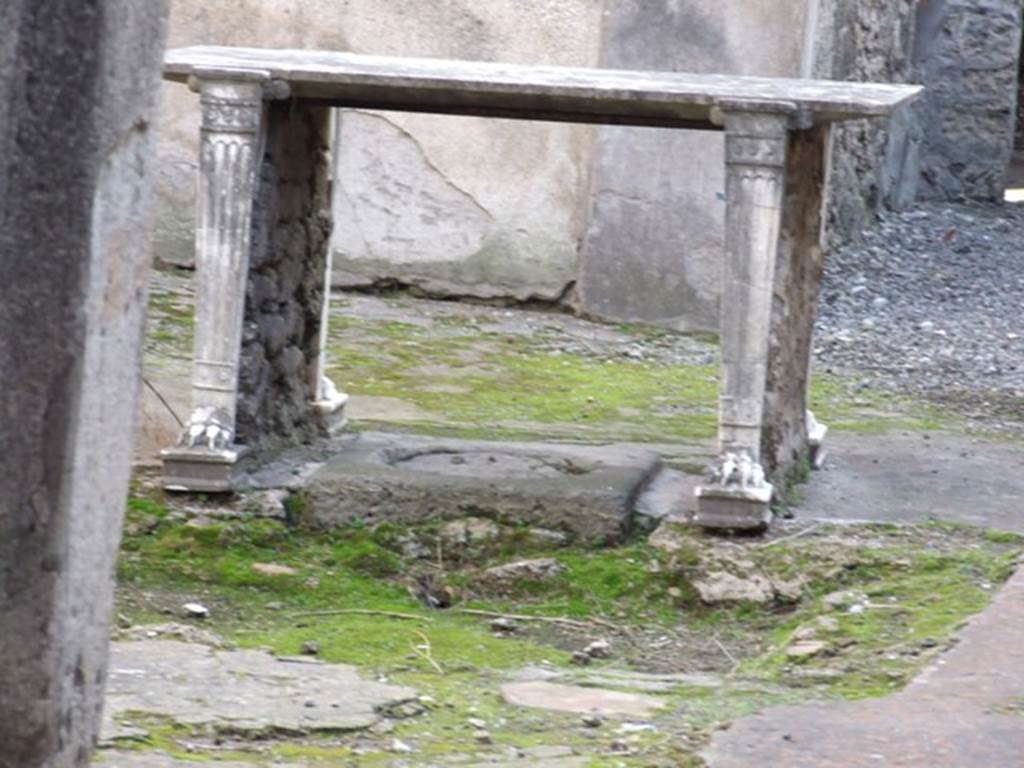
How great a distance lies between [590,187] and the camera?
8.67m

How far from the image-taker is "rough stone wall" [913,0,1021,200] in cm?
1291

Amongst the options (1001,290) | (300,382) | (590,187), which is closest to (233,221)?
(300,382)

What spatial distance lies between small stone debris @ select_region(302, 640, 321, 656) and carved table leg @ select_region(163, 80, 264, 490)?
1034 mm

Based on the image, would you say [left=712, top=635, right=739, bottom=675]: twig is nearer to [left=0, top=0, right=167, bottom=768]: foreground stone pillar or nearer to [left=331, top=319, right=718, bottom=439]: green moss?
[left=331, top=319, right=718, bottom=439]: green moss

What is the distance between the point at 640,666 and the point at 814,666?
0.50 metres

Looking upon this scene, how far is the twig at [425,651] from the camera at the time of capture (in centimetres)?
418

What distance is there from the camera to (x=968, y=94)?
12977mm

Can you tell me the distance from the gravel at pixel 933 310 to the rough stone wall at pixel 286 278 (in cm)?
264

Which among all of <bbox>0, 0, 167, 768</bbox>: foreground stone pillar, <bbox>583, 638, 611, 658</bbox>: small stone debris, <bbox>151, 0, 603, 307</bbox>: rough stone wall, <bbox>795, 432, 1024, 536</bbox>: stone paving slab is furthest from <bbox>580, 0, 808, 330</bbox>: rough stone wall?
<bbox>0, 0, 167, 768</bbox>: foreground stone pillar

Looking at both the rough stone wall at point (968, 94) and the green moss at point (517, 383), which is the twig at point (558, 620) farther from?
the rough stone wall at point (968, 94)

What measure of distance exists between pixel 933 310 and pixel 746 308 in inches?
185

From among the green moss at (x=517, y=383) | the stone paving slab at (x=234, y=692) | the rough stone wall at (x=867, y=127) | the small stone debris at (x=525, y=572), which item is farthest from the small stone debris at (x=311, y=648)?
the rough stone wall at (x=867, y=127)

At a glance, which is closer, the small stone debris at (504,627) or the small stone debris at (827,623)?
the small stone debris at (827,623)

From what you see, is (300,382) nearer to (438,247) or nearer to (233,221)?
(233,221)
